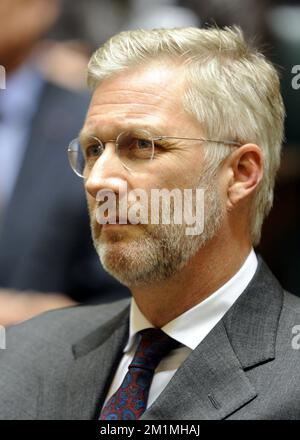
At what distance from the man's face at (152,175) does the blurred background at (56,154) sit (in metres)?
0.46

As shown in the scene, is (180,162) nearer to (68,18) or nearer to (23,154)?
(23,154)

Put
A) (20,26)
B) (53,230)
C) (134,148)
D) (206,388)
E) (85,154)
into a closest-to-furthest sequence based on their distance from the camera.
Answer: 1. (206,388)
2. (134,148)
3. (85,154)
4. (53,230)
5. (20,26)

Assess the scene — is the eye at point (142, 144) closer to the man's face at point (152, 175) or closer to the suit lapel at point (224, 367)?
the man's face at point (152, 175)

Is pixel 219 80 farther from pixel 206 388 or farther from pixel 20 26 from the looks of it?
pixel 20 26

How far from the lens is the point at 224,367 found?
148cm

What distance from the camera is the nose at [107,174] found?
5.06 feet

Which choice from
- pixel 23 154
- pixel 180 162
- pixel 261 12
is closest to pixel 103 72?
pixel 180 162

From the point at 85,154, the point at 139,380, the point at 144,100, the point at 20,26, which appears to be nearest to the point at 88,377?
the point at 139,380

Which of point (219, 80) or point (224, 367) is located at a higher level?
point (219, 80)

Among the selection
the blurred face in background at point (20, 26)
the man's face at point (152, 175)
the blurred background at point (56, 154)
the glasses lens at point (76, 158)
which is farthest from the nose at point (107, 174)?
the blurred face in background at point (20, 26)

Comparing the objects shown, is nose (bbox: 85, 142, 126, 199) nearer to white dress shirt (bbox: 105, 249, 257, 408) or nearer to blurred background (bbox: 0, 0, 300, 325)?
white dress shirt (bbox: 105, 249, 257, 408)

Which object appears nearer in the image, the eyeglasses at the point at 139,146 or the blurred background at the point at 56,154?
the eyeglasses at the point at 139,146

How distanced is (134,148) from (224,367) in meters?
0.45

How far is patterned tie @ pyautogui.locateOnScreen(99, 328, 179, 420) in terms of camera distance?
5.01 ft
